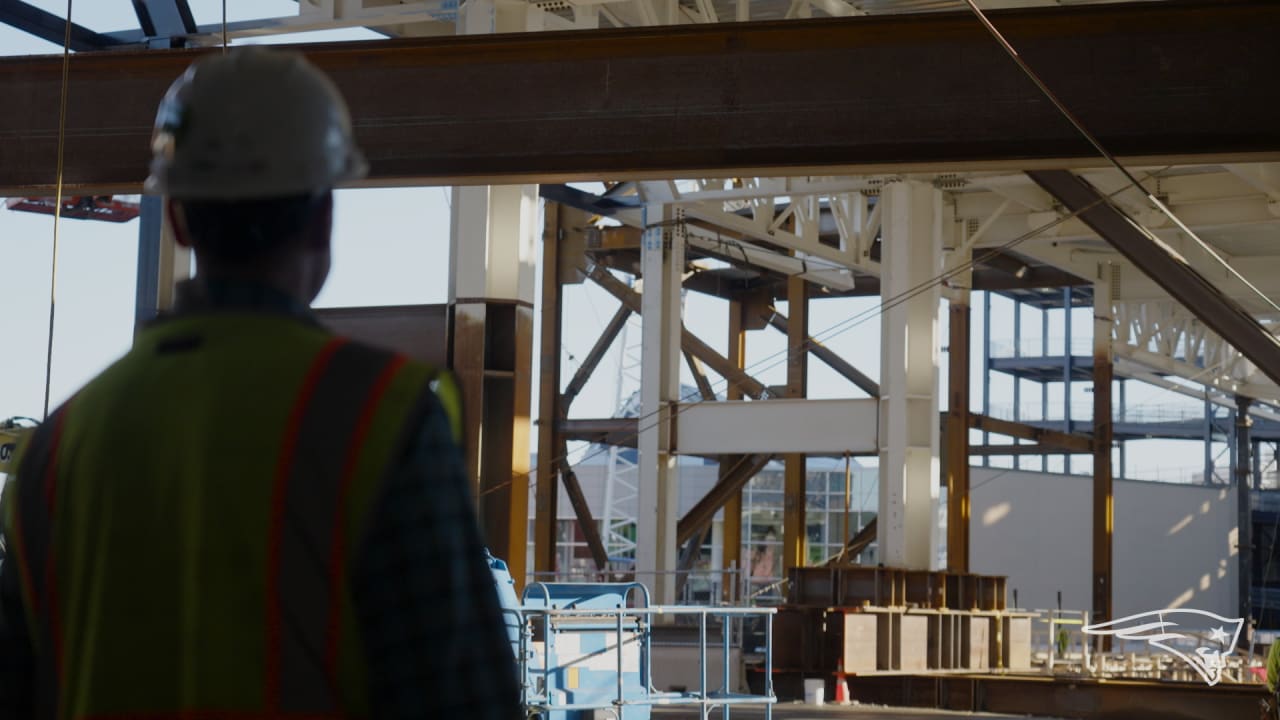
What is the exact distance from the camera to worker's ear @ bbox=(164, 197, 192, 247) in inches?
69.7

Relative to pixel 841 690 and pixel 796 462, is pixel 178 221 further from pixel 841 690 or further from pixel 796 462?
pixel 796 462

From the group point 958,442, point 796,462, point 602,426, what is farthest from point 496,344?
point 796,462

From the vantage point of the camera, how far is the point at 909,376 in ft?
75.6

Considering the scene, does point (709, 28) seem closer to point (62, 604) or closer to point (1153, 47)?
point (1153, 47)

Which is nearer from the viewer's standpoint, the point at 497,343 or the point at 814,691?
the point at 497,343

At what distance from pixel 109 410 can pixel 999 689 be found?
22093 mm

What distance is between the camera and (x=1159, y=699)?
20516mm

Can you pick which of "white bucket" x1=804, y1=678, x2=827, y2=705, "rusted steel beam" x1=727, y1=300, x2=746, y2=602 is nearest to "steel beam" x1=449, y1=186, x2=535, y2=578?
"white bucket" x1=804, y1=678, x2=827, y2=705

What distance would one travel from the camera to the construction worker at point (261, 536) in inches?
61.7

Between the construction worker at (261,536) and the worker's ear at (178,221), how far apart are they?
3.3 inches

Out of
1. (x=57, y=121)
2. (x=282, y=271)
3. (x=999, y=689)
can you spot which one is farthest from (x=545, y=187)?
(x=282, y=271)

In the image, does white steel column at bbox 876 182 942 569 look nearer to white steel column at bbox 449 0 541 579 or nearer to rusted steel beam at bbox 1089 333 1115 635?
rusted steel beam at bbox 1089 333 1115 635

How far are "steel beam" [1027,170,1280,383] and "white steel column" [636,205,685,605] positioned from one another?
8885 mm

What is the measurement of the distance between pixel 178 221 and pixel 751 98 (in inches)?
235
